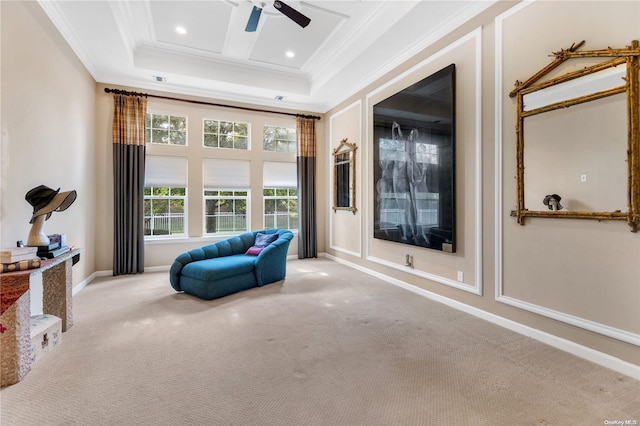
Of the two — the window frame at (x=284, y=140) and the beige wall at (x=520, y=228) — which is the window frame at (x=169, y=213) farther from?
the beige wall at (x=520, y=228)

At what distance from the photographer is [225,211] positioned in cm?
594

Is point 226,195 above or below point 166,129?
below

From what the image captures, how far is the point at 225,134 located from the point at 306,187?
1.94 m

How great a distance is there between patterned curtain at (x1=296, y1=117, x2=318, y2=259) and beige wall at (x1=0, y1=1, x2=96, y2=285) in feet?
11.8

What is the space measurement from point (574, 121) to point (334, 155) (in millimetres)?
4193

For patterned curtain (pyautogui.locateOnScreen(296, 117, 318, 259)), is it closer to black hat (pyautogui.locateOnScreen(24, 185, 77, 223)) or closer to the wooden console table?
black hat (pyautogui.locateOnScreen(24, 185, 77, 223))

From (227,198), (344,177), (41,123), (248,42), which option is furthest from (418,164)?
(41,123)

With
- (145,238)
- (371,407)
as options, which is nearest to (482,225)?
(371,407)

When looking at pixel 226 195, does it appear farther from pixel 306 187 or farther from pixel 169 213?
pixel 306 187

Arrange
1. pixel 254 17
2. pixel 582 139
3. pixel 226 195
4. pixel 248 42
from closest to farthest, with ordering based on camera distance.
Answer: pixel 582 139 < pixel 254 17 < pixel 248 42 < pixel 226 195

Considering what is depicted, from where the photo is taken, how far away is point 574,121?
240cm

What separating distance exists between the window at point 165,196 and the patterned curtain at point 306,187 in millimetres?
2260

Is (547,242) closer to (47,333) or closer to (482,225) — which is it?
(482,225)

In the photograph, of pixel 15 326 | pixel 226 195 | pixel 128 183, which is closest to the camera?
pixel 15 326
